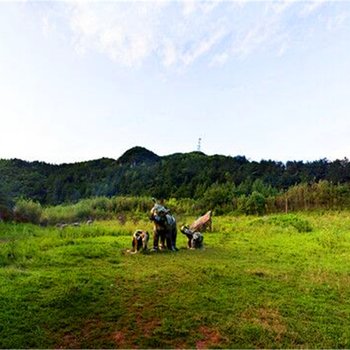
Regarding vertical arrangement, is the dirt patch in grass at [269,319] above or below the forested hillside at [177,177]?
below

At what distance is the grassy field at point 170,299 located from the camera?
615cm

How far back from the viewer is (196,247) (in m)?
13.2

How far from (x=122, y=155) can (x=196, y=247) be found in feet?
208

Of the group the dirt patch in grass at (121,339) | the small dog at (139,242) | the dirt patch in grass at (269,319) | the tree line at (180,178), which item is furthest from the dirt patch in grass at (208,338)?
the tree line at (180,178)

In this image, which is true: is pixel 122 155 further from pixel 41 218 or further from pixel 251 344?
pixel 251 344

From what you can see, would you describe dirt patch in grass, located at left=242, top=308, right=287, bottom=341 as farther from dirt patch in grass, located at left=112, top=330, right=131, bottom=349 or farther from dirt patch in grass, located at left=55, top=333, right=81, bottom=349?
dirt patch in grass, located at left=55, top=333, right=81, bottom=349

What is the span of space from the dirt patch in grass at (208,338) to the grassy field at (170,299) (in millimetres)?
14

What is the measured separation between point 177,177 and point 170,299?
47.7 meters

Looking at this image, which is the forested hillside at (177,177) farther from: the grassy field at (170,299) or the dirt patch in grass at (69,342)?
the dirt patch in grass at (69,342)

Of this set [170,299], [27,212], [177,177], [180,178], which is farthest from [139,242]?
[177,177]

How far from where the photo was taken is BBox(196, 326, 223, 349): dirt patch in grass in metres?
5.94

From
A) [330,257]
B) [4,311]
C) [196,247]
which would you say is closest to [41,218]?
[196,247]

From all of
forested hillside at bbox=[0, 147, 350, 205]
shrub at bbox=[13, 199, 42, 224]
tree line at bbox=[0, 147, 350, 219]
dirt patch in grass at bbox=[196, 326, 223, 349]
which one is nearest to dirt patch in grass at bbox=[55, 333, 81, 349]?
dirt patch in grass at bbox=[196, 326, 223, 349]

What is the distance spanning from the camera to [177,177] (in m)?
55.1
